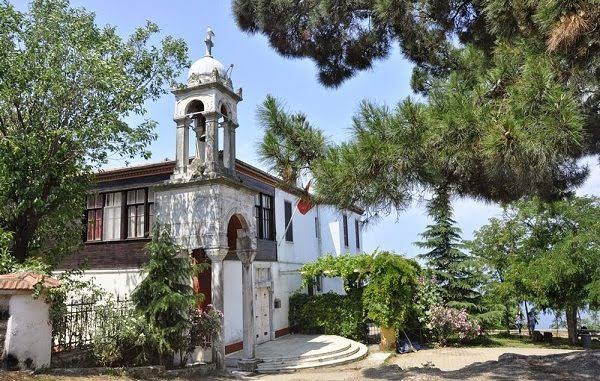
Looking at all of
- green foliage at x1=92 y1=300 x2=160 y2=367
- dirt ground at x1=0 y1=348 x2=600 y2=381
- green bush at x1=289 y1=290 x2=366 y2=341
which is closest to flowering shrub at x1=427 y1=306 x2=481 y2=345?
green bush at x1=289 y1=290 x2=366 y2=341

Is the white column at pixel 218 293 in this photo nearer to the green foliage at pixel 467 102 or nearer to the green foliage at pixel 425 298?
the green foliage at pixel 467 102

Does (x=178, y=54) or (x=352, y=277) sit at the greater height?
(x=178, y=54)

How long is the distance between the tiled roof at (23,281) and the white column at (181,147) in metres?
4.98

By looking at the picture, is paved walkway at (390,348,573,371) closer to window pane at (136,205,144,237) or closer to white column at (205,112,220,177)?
white column at (205,112,220,177)

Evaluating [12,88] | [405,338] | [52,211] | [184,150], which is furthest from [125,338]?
[405,338]

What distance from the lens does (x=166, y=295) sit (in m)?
11.2

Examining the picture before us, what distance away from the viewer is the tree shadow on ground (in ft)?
25.3

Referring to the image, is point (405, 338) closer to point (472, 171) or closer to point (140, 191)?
point (140, 191)

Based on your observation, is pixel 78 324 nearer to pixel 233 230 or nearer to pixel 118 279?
pixel 233 230

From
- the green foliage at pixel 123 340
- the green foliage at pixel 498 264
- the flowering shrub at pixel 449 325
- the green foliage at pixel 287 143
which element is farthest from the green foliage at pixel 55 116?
the green foliage at pixel 498 264

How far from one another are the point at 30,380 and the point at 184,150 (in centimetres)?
718

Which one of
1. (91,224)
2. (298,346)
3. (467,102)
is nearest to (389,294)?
(298,346)

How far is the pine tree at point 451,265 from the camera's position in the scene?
21.2 meters

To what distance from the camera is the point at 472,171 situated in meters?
6.70
